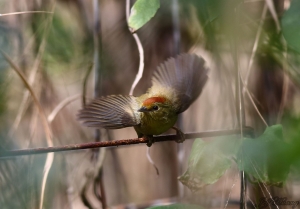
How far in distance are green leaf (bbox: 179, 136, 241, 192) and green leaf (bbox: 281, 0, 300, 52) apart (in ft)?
0.82

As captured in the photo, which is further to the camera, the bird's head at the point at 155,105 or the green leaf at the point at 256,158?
the bird's head at the point at 155,105

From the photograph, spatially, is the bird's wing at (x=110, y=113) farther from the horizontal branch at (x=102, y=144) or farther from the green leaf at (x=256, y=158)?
the green leaf at (x=256, y=158)

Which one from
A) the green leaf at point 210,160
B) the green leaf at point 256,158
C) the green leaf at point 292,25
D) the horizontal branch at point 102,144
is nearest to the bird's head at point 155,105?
the horizontal branch at point 102,144

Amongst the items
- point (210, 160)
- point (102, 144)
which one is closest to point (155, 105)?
point (210, 160)

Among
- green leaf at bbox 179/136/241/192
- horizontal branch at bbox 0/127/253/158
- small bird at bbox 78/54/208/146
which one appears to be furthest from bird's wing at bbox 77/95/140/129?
green leaf at bbox 179/136/241/192

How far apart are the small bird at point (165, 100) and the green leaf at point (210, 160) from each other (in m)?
0.19

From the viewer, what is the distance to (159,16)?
1.98m

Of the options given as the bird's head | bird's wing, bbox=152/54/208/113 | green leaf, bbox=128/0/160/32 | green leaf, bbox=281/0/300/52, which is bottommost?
the bird's head

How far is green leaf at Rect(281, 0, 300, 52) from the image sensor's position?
2.57 ft

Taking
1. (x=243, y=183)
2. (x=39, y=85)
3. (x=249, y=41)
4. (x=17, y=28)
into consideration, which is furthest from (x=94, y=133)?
(x=243, y=183)

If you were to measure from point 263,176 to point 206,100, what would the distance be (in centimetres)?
108

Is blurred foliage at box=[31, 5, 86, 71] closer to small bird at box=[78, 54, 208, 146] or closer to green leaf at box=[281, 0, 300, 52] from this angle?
small bird at box=[78, 54, 208, 146]

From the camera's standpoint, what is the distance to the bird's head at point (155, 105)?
4.04 ft

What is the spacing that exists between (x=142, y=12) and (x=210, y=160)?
371 millimetres
